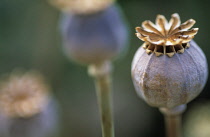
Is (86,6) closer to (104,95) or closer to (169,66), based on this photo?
(104,95)

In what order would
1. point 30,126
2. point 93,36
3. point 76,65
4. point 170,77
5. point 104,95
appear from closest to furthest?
1. point 170,77
2. point 104,95
3. point 93,36
4. point 30,126
5. point 76,65

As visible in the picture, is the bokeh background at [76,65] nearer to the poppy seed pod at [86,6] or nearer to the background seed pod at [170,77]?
the poppy seed pod at [86,6]

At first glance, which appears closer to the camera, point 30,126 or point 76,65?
point 30,126

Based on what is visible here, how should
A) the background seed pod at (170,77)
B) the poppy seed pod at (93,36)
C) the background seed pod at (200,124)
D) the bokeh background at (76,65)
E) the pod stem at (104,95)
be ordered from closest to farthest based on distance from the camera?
the background seed pod at (170,77) → the pod stem at (104,95) → the poppy seed pod at (93,36) → the background seed pod at (200,124) → the bokeh background at (76,65)

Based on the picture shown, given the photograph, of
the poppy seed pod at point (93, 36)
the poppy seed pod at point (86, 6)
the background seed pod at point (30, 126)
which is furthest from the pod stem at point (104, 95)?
the background seed pod at point (30, 126)

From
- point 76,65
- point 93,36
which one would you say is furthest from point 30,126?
point 76,65

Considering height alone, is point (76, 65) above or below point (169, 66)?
above
